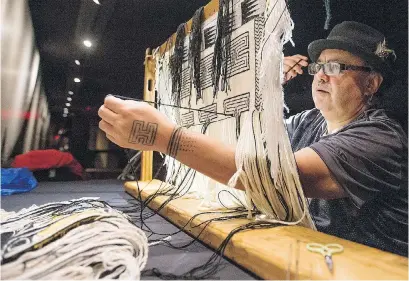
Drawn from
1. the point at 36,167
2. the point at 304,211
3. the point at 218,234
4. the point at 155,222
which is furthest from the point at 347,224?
the point at 36,167

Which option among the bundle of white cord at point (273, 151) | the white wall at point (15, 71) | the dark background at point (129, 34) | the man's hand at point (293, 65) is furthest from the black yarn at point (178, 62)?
the white wall at point (15, 71)

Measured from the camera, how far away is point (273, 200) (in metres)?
0.85

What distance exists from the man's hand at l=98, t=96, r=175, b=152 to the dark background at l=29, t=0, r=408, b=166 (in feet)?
3.07

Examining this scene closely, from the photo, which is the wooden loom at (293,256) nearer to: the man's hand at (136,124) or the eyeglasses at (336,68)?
the man's hand at (136,124)

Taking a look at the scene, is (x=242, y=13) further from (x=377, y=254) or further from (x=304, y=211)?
(x=377, y=254)

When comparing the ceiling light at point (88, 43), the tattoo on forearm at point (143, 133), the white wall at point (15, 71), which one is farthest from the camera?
the ceiling light at point (88, 43)

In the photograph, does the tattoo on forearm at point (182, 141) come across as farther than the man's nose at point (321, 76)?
No

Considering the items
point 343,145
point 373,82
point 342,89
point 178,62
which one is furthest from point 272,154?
point 178,62

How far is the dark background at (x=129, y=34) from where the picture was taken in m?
1.26

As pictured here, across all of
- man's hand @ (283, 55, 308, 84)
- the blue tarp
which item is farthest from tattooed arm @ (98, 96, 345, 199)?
the blue tarp

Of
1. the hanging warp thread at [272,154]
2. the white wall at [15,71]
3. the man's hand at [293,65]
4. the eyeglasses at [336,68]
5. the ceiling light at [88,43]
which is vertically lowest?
the hanging warp thread at [272,154]

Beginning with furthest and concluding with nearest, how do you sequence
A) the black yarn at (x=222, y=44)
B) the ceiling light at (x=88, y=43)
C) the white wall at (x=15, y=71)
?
the ceiling light at (x=88, y=43) < the white wall at (x=15, y=71) < the black yarn at (x=222, y=44)

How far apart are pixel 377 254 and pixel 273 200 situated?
29 centimetres

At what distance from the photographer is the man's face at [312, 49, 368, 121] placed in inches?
47.0
